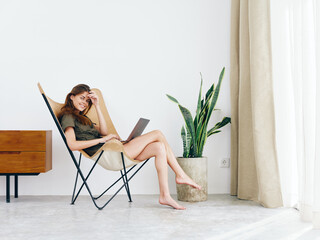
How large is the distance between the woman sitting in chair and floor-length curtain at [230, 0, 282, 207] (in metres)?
0.53

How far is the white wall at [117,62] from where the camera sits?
147 inches

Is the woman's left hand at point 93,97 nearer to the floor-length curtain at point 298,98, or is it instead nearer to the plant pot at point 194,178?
the plant pot at point 194,178

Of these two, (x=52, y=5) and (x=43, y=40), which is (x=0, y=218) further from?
Answer: (x=52, y=5)

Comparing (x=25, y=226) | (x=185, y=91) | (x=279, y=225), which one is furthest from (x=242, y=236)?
(x=185, y=91)

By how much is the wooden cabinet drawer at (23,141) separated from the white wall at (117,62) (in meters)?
0.42

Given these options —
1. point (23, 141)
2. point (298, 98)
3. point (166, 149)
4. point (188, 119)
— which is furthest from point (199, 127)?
point (23, 141)

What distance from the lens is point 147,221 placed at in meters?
2.54

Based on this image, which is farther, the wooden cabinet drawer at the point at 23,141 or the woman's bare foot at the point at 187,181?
the wooden cabinet drawer at the point at 23,141

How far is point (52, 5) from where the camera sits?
3766mm

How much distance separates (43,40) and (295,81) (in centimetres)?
242

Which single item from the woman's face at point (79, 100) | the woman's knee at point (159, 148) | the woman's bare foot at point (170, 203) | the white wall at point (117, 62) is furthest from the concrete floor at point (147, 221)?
the woman's face at point (79, 100)

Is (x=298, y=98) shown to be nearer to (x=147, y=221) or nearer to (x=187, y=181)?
(x=187, y=181)

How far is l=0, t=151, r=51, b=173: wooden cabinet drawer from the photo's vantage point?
327 cm

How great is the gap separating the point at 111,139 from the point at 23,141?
2.69 ft
